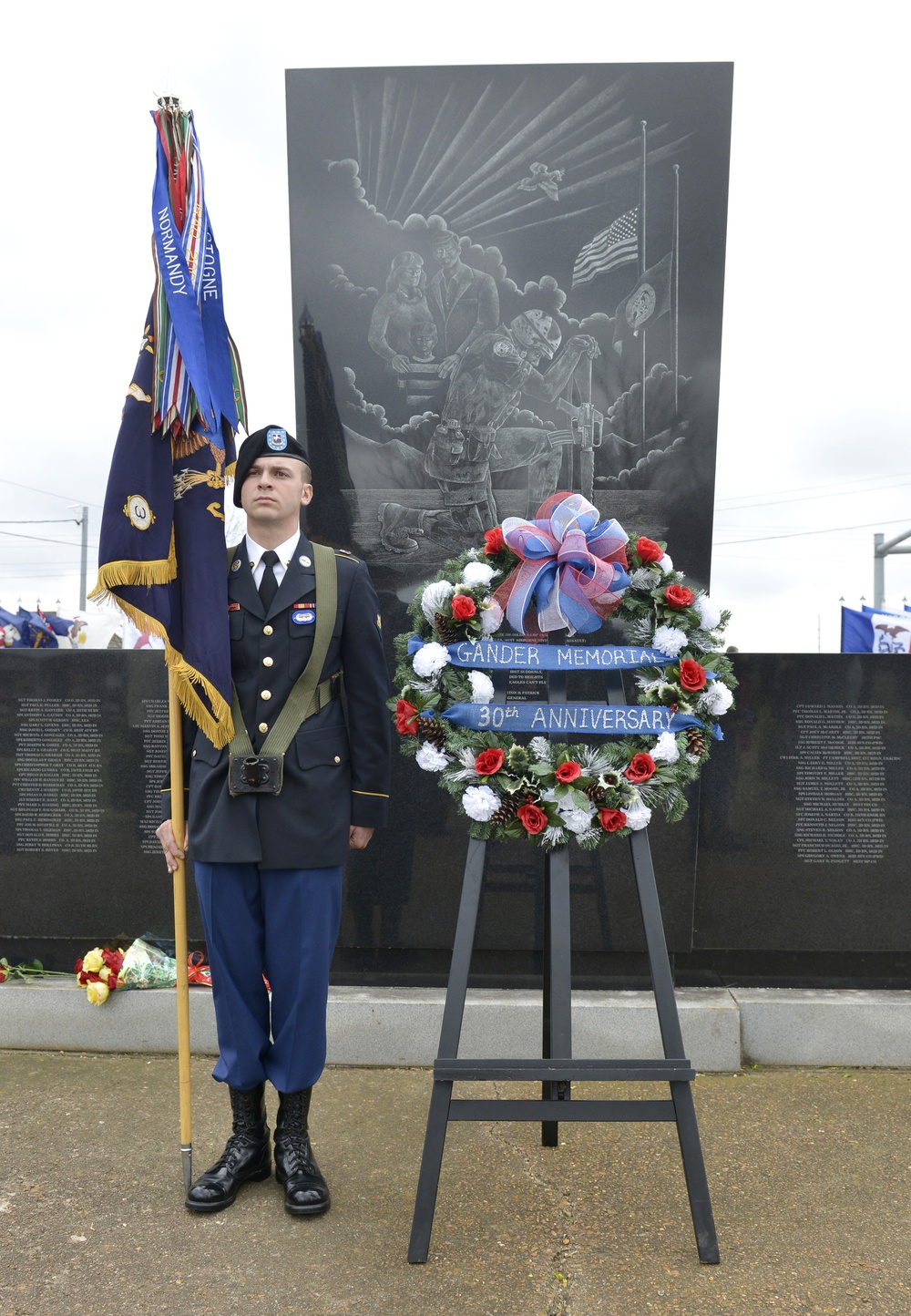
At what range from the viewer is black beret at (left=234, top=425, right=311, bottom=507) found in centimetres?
291

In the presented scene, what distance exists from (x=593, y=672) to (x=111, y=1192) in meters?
2.52

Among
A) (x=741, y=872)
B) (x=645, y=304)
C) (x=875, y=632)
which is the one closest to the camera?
(x=741, y=872)

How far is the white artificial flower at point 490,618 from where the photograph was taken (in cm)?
291

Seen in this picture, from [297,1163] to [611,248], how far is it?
3.60 metres

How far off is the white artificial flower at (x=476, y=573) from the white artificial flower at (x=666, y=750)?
0.66 m

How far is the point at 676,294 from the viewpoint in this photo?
170 inches

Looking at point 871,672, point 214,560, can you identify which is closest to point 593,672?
point 871,672

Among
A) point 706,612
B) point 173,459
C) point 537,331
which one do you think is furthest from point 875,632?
point 173,459

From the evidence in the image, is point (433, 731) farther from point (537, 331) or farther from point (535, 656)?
point (537, 331)

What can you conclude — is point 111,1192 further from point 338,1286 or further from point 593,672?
point 593,672

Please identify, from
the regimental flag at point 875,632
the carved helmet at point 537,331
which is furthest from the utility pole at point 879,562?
the carved helmet at point 537,331

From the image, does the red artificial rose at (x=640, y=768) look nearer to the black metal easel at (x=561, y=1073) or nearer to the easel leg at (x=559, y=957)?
the black metal easel at (x=561, y=1073)

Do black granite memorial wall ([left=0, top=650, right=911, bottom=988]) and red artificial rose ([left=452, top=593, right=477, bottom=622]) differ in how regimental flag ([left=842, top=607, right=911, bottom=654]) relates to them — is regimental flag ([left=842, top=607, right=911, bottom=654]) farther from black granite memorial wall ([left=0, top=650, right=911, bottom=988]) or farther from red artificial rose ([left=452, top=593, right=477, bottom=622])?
red artificial rose ([left=452, top=593, right=477, bottom=622])

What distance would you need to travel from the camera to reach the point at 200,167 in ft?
9.75
